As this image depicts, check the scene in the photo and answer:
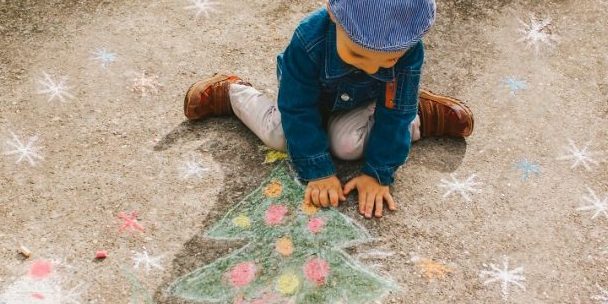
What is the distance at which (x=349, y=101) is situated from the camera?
2.02 m

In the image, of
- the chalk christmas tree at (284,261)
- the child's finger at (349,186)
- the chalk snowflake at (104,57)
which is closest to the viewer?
the chalk christmas tree at (284,261)

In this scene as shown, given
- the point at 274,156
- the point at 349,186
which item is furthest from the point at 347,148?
the point at 274,156

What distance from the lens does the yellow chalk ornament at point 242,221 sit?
1.94 m

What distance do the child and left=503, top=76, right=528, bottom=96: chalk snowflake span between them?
32cm

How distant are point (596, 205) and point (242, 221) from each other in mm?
1067

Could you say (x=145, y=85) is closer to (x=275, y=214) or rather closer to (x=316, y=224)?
(x=275, y=214)

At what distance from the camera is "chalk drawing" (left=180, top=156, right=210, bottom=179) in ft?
6.81

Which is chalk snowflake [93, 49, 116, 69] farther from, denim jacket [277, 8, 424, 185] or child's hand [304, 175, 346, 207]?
child's hand [304, 175, 346, 207]

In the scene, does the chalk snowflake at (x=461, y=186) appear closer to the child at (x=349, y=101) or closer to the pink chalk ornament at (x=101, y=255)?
the child at (x=349, y=101)

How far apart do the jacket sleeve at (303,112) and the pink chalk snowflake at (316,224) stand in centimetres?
13

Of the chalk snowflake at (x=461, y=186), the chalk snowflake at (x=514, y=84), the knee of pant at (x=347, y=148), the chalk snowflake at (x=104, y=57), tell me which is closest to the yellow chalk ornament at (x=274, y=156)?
the knee of pant at (x=347, y=148)

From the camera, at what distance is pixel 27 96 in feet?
7.45

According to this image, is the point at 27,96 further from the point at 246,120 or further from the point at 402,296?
the point at 402,296

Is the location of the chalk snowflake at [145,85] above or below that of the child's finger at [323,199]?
above
